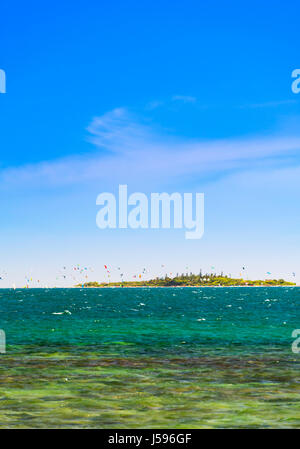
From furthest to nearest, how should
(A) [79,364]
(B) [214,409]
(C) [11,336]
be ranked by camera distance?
1. (C) [11,336]
2. (A) [79,364]
3. (B) [214,409]

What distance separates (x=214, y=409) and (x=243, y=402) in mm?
1934

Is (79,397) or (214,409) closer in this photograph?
(214,409)

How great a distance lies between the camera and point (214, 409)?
69.6 ft

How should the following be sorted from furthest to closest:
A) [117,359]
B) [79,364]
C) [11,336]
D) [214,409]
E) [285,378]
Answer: [11,336] < [117,359] < [79,364] < [285,378] < [214,409]

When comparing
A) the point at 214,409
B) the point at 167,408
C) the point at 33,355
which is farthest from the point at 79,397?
Result: the point at 33,355

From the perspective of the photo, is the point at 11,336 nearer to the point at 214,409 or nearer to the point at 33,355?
the point at 33,355

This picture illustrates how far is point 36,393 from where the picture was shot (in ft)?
80.4
